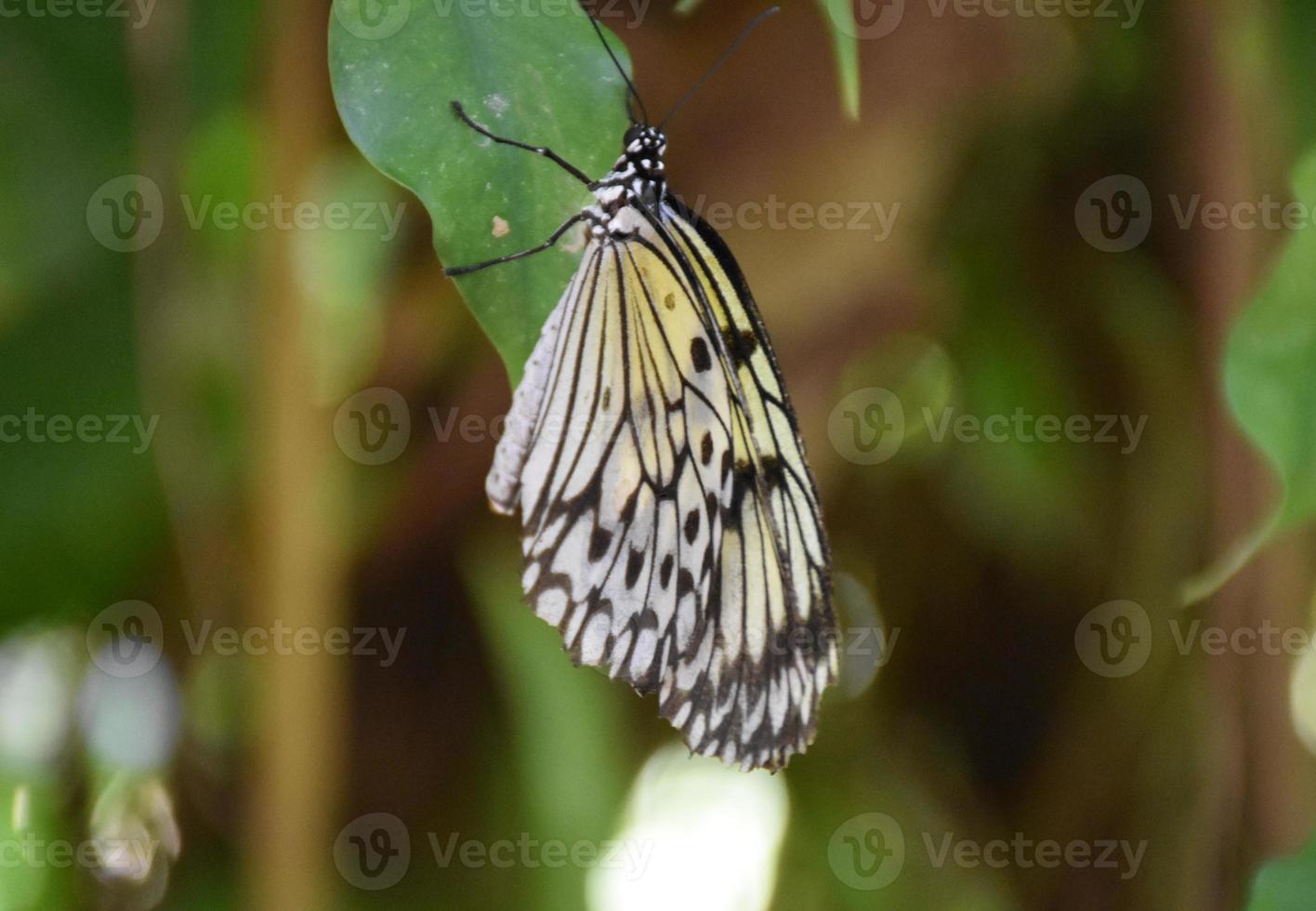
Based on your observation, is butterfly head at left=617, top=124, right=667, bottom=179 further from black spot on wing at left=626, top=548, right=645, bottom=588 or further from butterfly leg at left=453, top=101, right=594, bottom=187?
black spot on wing at left=626, top=548, right=645, bottom=588

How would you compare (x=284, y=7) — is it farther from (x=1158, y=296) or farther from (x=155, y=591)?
(x=1158, y=296)

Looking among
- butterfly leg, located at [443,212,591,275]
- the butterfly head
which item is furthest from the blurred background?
butterfly leg, located at [443,212,591,275]

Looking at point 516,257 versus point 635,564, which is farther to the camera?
point 635,564

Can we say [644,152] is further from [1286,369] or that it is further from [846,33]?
[1286,369]

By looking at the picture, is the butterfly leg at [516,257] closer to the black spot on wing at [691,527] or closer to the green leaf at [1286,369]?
the black spot on wing at [691,527]

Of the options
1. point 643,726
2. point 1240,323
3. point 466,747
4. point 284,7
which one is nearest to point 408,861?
point 466,747

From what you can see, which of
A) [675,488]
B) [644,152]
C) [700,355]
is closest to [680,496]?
[675,488]

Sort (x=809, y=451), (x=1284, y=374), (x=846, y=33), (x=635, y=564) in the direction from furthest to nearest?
1. (x=809, y=451)
2. (x=635, y=564)
3. (x=1284, y=374)
4. (x=846, y=33)
